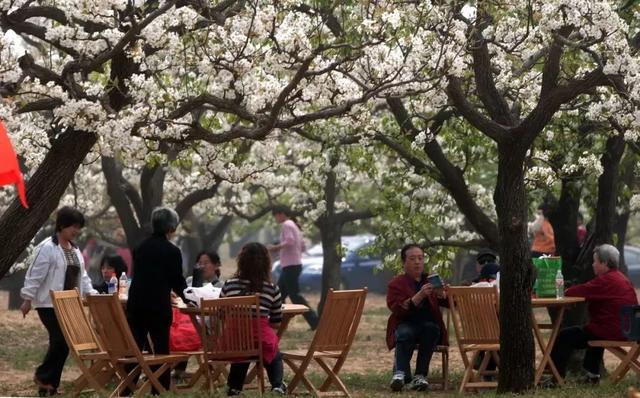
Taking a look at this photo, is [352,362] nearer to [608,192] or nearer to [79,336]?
[608,192]

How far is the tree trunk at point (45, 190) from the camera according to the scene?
39.4 feet

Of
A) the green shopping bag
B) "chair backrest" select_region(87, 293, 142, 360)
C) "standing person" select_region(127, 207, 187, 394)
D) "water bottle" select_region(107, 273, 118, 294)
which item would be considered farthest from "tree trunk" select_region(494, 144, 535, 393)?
"water bottle" select_region(107, 273, 118, 294)

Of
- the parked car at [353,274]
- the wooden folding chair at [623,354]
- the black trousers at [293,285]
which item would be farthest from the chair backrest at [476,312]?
the parked car at [353,274]

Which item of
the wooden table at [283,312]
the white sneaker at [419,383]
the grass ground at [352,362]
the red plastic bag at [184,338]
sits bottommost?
the grass ground at [352,362]

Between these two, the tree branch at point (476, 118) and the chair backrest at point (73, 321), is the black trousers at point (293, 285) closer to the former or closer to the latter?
the chair backrest at point (73, 321)

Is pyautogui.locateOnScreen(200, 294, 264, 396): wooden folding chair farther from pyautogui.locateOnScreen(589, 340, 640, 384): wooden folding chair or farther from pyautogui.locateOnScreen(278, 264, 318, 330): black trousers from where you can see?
pyautogui.locateOnScreen(278, 264, 318, 330): black trousers

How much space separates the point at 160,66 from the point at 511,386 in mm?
3578

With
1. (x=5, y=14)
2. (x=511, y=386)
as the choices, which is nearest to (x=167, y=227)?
(x=5, y=14)

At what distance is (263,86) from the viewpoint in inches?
457

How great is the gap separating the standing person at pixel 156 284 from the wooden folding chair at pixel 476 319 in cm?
233

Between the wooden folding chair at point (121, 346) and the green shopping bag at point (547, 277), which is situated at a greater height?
the green shopping bag at point (547, 277)

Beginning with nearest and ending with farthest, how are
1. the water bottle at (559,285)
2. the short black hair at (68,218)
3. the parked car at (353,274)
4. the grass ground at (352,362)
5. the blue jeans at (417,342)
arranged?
the short black hair at (68,218) < the grass ground at (352,362) < the water bottle at (559,285) < the blue jeans at (417,342) < the parked car at (353,274)

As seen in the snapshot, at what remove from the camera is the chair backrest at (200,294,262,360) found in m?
10.7

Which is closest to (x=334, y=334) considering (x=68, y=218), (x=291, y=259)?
(x=68, y=218)
